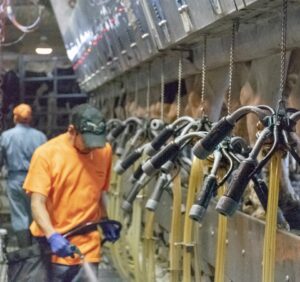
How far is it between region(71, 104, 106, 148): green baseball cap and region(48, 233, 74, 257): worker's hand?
1.53 feet

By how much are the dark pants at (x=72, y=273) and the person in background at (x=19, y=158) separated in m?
3.92

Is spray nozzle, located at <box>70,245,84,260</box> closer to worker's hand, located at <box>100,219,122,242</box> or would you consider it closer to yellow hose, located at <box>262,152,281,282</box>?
worker's hand, located at <box>100,219,122,242</box>

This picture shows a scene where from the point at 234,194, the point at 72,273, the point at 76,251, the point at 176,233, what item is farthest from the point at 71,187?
the point at 234,194

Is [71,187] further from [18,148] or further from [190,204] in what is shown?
[18,148]

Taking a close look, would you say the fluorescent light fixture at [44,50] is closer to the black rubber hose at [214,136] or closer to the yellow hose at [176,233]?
the yellow hose at [176,233]

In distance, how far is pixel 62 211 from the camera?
4926 mm

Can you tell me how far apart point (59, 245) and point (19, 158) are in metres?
4.36

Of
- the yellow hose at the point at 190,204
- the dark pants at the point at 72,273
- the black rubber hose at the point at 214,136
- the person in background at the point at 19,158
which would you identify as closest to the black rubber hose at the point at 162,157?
the yellow hose at the point at 190,204

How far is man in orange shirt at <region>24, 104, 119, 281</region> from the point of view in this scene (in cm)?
473

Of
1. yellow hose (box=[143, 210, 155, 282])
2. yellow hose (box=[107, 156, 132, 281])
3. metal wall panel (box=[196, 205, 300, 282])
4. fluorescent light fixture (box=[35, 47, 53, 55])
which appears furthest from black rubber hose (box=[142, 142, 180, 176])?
fluorescent light fixture (box=[35, 47, 53, 55])

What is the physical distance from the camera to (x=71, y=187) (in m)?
4.91

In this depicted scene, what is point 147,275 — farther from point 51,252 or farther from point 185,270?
point 185,270

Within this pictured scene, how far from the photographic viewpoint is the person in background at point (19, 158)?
8953mm

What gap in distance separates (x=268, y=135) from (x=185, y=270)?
160 cm
